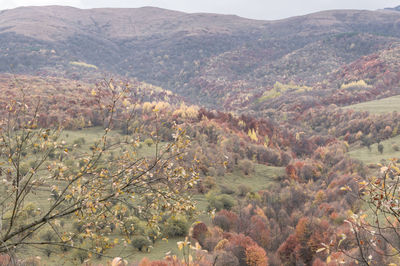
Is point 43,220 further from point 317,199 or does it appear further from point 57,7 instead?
point 57,7

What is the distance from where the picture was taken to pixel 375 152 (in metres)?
23.1

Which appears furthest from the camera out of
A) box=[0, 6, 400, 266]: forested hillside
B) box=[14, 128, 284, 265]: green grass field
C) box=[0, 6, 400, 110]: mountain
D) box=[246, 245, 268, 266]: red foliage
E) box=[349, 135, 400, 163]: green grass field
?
box=[0, 6, 400, 110]: mountain

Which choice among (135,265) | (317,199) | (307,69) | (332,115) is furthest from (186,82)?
(135,265)

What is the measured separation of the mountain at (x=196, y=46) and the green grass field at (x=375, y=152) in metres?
35.7

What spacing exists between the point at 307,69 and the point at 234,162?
233ft

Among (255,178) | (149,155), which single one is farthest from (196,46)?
(149,155)

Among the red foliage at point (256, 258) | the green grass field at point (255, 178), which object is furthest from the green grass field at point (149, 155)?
the red foliage at point (256, 258)

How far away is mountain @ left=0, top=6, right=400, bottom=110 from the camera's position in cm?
7750

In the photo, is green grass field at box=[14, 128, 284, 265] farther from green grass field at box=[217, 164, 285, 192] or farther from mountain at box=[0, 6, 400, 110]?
mountain at box=[0, 6, 400, 110]

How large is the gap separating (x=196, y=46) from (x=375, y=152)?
102066 mm

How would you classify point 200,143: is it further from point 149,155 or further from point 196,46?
point 196,46

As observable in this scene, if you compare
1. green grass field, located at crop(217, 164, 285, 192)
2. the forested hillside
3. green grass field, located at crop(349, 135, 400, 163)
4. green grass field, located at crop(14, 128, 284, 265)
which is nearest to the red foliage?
the forested hillside

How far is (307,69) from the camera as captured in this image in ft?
266

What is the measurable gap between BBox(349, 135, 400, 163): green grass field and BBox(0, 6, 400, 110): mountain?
35.7 meters
